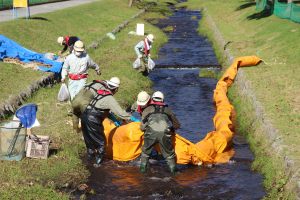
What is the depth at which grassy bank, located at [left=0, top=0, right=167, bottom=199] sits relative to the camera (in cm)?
1216

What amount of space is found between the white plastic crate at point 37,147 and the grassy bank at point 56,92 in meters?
0.17

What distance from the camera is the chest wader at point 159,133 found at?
12.9m

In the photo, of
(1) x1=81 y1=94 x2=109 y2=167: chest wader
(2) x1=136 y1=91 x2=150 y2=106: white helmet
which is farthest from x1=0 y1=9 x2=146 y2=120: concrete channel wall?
(2) x1=136 y1=91 x2=150 y2=106: white helmet

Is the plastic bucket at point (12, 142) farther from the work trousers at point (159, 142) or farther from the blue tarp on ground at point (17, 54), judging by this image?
the blue tarp on ground at point (17, 54)

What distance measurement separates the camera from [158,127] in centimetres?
1287

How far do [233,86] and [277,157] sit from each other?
1048 cm

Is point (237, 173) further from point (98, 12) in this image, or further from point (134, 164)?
point (98, 12)

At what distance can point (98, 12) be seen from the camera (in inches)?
2034

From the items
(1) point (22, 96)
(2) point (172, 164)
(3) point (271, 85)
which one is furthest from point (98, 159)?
(3) point (271, 85)

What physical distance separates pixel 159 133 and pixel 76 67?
4.64 metres

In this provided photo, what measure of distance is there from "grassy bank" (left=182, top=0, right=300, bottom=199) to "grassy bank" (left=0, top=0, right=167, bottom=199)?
4663 millimetres

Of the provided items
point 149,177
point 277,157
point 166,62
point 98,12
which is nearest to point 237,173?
point 277,157

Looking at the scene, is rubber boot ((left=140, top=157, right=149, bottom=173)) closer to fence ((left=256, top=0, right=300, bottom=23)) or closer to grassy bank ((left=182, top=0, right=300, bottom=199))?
grassy bank ((left=182, top=0, right=300, bottom=199))

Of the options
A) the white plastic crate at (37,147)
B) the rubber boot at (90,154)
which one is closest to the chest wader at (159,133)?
the rubber boot at (90,154)
